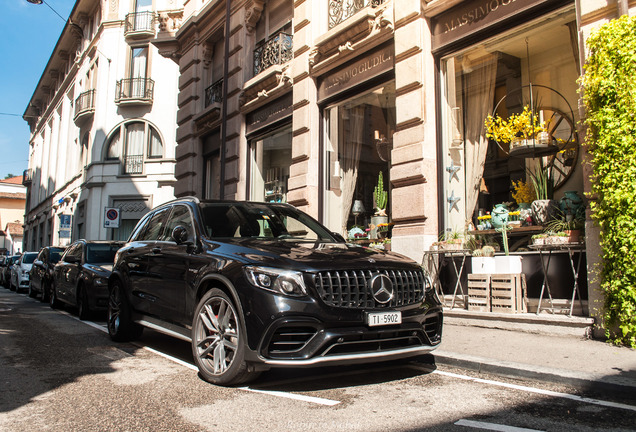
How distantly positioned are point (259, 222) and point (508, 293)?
3913 mm

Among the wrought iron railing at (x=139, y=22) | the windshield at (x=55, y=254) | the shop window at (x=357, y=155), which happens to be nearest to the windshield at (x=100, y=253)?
the windshield at (x=55, y=254)

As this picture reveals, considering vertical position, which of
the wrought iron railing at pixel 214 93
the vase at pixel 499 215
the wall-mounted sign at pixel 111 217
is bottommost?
the vase at pixel 499 215

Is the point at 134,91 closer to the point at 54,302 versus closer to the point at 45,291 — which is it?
the point at 45,291

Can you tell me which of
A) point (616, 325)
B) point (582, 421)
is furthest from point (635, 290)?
point (582, 421)

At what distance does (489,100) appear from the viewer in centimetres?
948

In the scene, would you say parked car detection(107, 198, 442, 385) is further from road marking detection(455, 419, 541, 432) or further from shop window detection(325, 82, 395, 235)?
shop window detection(325, 82, 395, 235)

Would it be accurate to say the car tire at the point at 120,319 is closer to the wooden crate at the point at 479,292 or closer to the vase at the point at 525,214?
the wooden crate at the point at 479,292

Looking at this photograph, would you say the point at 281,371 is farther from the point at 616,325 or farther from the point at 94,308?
the point at 94,308

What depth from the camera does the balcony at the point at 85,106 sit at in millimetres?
34188

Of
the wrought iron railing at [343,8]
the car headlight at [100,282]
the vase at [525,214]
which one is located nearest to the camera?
the vase at [525,214]

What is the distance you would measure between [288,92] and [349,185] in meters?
3.42

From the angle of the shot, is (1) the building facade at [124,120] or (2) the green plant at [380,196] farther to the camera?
(1) the building facade at [124,120]

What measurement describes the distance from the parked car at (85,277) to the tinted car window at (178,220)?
374 centimetres

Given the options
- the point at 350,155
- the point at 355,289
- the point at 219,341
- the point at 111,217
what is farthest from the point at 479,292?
the point at 111,217
